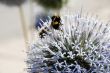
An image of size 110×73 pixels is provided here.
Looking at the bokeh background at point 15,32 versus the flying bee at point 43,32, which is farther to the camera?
the bokeh background at point 15,32

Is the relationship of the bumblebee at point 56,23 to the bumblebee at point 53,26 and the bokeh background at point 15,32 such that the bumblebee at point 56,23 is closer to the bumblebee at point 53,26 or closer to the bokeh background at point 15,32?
the bumblebee at point 53,26

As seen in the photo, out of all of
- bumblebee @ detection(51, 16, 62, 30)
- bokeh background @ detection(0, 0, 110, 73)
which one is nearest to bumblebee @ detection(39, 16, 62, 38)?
bumblebee @ detection(51, 16, 62, 30)

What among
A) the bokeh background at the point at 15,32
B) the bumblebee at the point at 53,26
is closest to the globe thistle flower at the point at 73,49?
the bumblebee at the point at 53,26

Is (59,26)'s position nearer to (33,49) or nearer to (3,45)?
(33,49)

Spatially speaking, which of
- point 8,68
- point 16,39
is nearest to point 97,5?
point 16,39

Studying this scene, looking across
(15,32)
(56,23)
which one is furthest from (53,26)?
(15,32)

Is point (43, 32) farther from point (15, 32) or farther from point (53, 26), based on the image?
point (15, 32)
